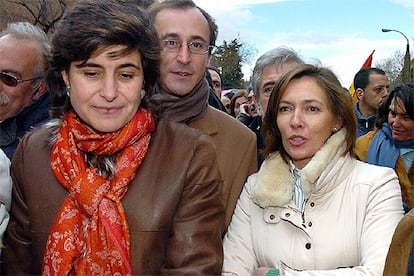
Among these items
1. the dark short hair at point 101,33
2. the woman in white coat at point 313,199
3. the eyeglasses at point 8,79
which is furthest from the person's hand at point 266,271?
the eyeglasses at point 8,79

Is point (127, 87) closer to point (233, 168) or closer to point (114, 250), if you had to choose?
point (114, 250)

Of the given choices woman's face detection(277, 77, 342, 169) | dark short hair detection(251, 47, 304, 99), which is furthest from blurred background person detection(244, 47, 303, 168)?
woman's face detection(277, 77, 342, 169)

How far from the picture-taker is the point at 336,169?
2.46 meters

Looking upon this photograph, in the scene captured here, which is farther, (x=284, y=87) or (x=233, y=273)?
(x=284, y=87)

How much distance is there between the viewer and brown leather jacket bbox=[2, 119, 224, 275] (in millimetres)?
2109

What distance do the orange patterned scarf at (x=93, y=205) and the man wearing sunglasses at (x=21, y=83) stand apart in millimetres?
992

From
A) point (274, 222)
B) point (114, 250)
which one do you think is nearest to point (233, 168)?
point (274, 222)

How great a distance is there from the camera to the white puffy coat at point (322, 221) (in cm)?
234

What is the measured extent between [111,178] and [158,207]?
0.23 metres

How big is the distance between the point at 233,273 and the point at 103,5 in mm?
1328

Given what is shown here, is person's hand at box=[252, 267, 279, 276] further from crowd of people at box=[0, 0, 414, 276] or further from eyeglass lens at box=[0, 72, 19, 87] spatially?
eyeglass lens at box=[0, 72, 19, 87]

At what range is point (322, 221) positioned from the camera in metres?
2.43

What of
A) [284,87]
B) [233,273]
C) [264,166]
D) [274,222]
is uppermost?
[284,87]

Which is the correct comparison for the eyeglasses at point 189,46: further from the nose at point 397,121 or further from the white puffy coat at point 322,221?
the nose at point 397,121
